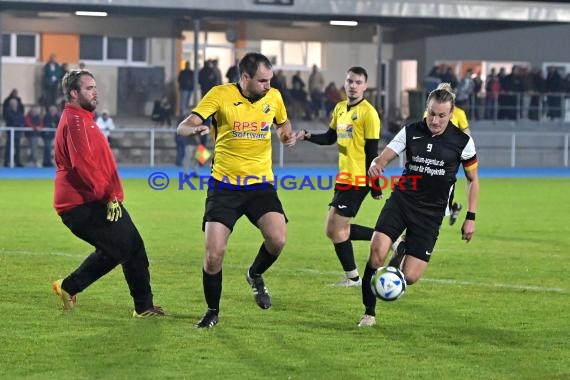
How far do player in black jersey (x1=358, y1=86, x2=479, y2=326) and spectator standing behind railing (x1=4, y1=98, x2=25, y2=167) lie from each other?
23.6 m

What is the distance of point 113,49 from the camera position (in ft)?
141

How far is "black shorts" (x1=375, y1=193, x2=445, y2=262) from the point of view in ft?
30.9

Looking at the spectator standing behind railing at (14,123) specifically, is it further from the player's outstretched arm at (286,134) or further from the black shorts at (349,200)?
the player's outstretched arm at (286,134)

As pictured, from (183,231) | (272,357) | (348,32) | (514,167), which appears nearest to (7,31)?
(348,32)

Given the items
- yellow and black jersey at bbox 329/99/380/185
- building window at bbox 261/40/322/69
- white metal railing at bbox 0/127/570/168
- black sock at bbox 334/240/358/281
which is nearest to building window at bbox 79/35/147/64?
building window at bbox 261/40/322/69

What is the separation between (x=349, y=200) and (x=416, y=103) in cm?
2729

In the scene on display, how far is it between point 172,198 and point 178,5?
13672mm

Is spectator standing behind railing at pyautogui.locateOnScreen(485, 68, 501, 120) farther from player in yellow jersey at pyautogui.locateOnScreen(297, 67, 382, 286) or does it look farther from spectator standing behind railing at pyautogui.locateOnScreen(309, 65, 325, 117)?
player in yellow jersey at pyautogui.locateOnScreen(297, 67, 382, 286)

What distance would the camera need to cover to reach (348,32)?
152 ft

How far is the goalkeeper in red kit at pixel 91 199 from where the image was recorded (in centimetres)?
942

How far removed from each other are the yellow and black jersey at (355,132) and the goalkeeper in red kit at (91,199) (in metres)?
2.70

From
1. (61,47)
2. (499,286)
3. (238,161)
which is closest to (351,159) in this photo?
(499,286)

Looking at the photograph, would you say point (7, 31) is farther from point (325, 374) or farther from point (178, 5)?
point (325, 374)

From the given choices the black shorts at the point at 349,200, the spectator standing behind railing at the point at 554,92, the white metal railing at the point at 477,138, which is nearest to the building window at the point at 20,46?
the white metal railing at the point at 477,138
